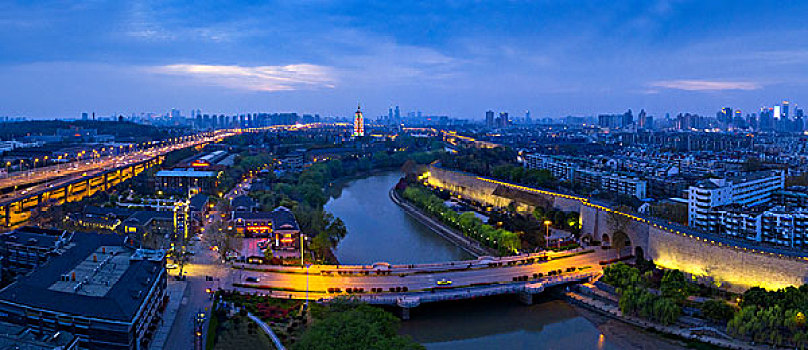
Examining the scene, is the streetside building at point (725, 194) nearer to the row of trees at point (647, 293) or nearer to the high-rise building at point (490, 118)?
the row of trees at point (647, 293)

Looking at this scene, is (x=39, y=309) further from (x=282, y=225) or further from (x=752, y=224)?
(x=752, y=224)

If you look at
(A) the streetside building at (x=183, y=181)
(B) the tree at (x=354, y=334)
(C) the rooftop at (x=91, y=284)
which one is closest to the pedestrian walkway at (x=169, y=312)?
(C) the rooftop at (x=91, y=284)

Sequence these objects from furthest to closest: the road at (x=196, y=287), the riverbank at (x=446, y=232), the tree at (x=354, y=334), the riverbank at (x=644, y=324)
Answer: the riverbank at (x=446, y=232)
the riverbank at (x=644, y=324)
the road at (x=196, y=287)
the tree at (x=354, y=334)

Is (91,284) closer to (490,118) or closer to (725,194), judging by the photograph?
(725,194)

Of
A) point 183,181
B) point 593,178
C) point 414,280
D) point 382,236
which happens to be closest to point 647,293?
point 414,280

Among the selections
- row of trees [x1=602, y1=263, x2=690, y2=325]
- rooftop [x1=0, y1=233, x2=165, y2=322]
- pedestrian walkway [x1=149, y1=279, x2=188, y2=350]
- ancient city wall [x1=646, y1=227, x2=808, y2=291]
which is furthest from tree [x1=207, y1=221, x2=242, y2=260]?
ancient city wall [x1=646, y1=227, x2=808, y2=291]

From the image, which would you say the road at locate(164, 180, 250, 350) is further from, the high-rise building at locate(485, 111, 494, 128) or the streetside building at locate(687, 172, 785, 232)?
the high-rise building at locate(485, 111, 494, 128)
